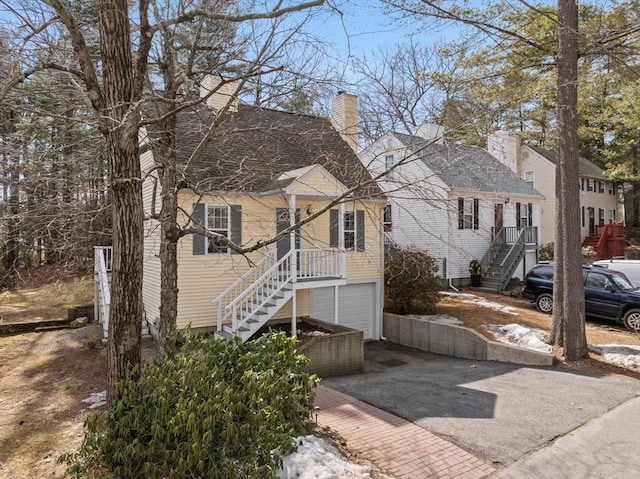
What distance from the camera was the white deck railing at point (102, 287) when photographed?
10.5 metres

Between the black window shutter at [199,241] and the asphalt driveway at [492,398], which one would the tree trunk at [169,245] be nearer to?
the asphalt driveway at [492,398]

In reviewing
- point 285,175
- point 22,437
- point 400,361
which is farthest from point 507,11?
point 22,437

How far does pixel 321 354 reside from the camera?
973 centimetres

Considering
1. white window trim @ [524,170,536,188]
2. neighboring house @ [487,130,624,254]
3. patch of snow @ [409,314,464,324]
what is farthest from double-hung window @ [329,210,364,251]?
white window trim @ [524,170,536,188]

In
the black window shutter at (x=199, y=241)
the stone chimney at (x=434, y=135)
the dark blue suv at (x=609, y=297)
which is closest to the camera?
the stone chimney at (x=434, y=135)

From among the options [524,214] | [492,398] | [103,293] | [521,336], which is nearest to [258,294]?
[103,293]

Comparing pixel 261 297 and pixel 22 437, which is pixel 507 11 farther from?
pixel 22 437

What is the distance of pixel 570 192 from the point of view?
33.0 ft

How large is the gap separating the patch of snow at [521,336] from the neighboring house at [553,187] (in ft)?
53.5

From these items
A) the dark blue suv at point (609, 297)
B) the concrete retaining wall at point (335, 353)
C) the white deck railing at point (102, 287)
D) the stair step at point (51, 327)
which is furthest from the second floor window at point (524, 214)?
the stair step at point (51, 327)

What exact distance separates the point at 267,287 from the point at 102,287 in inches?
178

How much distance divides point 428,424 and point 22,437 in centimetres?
565

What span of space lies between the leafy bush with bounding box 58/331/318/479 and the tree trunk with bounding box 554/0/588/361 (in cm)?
838

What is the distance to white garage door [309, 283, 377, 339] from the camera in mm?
13273
